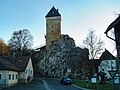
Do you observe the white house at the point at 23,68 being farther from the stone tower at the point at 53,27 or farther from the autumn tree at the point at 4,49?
the stone tower at the point at 53,27

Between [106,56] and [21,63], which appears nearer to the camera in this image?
[21,63]

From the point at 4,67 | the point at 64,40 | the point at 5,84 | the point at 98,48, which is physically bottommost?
the point at 5,84

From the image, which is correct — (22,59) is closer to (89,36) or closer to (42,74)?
(89,36)

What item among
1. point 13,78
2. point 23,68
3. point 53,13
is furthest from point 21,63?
point 53,13

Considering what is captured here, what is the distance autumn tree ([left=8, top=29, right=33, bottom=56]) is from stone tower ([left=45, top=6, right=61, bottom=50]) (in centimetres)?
1537

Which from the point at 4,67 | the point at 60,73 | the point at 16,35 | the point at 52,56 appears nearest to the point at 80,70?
the point at 60,73

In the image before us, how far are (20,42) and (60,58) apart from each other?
1860 cm

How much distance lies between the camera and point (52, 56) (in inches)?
3588

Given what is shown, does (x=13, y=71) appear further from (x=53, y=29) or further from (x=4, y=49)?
(x=53, y=29)

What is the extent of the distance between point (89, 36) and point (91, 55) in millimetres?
4456

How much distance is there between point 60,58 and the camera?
8856cm

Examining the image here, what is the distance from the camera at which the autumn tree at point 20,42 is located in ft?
249

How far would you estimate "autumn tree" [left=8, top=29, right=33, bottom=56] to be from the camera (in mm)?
75750

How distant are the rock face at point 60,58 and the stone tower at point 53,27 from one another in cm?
200
